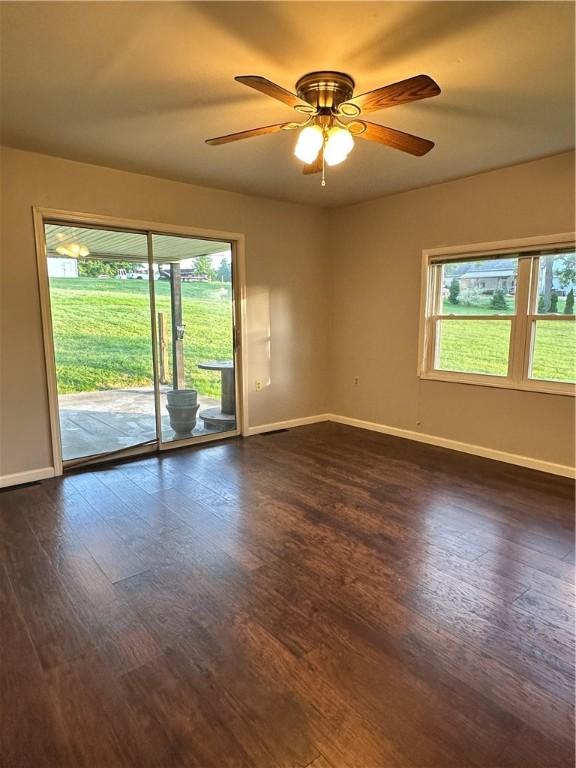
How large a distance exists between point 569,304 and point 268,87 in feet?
9.79

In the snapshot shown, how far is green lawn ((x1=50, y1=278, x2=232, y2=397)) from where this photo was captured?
12.6 feet

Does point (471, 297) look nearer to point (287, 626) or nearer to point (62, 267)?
point (287, 626)

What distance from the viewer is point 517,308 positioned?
3.91 meters

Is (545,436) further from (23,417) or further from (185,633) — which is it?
(23,417)

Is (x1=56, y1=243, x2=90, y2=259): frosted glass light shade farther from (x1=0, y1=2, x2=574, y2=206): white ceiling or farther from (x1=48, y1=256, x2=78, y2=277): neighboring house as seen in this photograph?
(x1=0, y1=2, x2=574, y2=206): white ceiling

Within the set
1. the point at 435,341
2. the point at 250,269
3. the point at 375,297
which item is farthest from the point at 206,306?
the point at 435,341

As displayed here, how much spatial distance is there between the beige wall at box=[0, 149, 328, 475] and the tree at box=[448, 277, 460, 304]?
1611 millimetres

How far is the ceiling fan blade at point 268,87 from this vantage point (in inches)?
70.9

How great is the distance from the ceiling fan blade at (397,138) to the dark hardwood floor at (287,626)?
2.23 meters

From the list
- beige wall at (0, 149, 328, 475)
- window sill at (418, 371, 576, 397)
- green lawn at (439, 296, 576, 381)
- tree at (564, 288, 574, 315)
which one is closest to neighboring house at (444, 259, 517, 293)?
green lawn at (439, 296, 576, 381)

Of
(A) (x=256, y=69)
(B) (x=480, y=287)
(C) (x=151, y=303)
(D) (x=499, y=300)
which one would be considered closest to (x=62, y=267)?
(C) (x=151, y=303)

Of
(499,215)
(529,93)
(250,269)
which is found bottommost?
(250,269)

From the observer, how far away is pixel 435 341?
4582 mm

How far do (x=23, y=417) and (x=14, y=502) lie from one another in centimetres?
70
